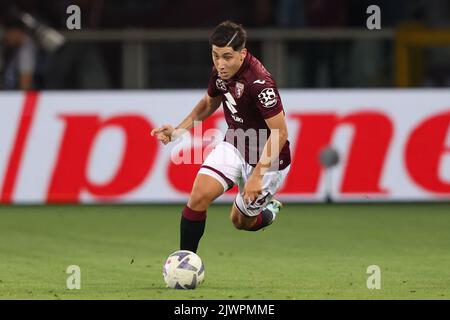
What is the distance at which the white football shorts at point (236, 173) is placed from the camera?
1019 cm

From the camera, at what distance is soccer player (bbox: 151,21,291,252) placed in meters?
9.80

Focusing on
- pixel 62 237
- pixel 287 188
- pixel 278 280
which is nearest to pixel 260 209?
pixel 278 280

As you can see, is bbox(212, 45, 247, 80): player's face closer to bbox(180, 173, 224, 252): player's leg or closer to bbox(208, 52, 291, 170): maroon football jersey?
bbox(208, 52, 291, 170): maroon football jersey

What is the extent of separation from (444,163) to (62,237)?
218 inches

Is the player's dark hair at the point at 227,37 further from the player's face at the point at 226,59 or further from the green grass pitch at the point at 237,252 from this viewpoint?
the green grass pitch at the point at 237,252

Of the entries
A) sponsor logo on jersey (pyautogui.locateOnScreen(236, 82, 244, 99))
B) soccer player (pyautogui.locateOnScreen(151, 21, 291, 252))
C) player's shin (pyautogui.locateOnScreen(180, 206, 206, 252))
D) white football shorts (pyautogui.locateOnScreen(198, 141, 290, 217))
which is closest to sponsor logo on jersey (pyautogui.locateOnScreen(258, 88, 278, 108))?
soccer player (pyautogui.locateOnScreen(151, 21, 291, 252))

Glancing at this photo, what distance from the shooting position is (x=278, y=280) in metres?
10.2

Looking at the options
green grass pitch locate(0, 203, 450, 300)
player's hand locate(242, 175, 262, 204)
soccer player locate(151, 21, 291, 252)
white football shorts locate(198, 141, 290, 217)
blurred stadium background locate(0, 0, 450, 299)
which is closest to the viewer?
green grass pitch locate(0, 203, 450, 300)

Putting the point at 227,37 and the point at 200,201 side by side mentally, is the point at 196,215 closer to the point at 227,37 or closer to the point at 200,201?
the point at 200,201

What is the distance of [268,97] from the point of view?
387 inches

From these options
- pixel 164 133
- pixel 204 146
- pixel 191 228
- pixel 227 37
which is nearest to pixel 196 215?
pixel 191 228

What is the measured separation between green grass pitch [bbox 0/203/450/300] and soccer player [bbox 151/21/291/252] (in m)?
0.58

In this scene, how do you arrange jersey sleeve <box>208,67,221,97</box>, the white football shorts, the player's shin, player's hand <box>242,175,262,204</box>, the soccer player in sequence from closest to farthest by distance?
player's hand <box>242,175,262,204</box> < the soccer player < the player's shin < the white football shorts < jersey sleeve <box>208,67,221,97</box>

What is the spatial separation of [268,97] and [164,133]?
881 millimetres
